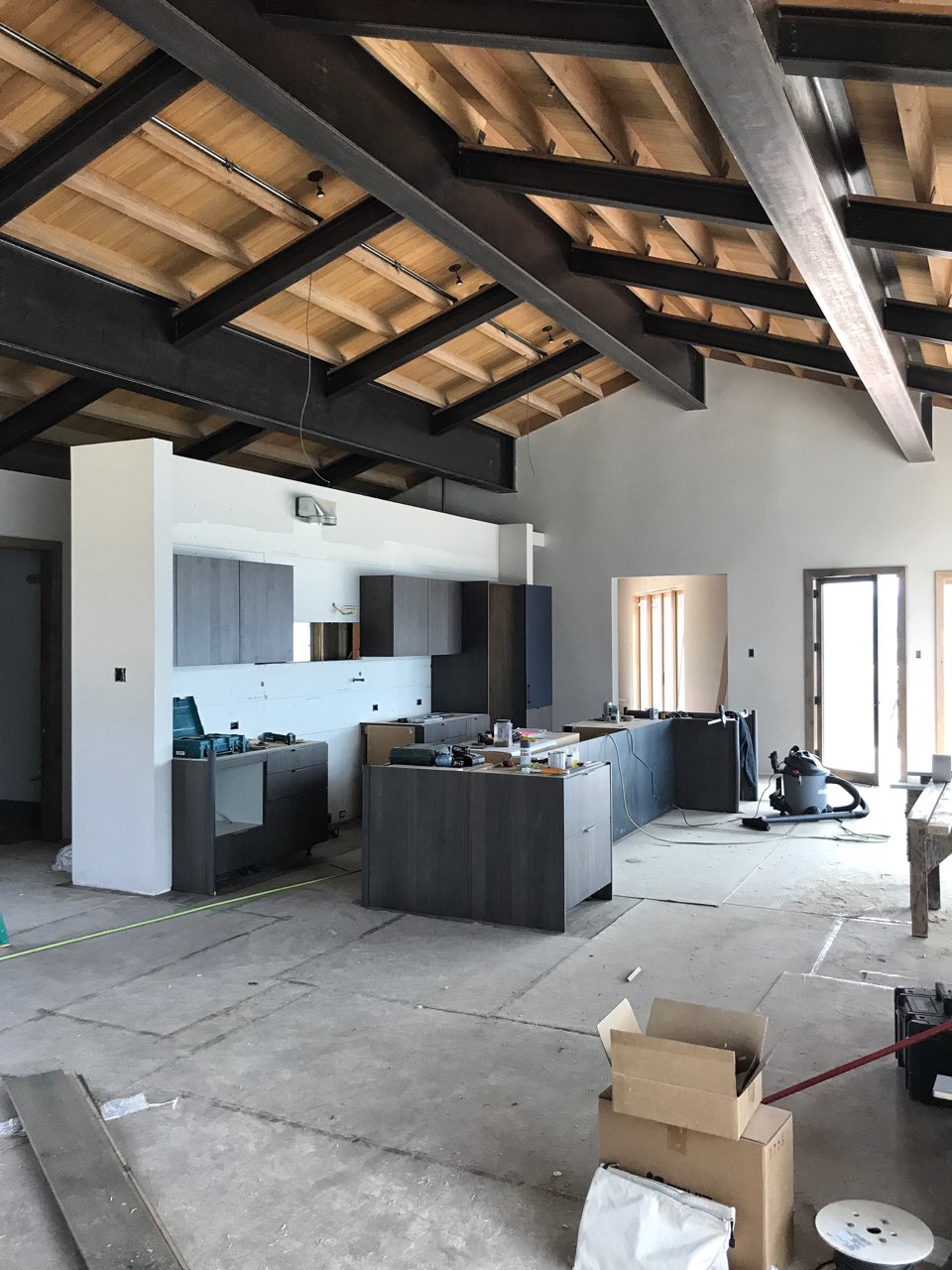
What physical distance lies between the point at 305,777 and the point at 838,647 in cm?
594

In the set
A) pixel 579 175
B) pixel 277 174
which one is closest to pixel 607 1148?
pixel 579 175

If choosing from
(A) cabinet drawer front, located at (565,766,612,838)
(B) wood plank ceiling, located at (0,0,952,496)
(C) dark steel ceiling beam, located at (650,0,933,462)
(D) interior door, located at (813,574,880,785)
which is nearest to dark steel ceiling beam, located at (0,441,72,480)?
(B) wood plank ceiling, located at (0,0,952,496)

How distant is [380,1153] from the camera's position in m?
3.11

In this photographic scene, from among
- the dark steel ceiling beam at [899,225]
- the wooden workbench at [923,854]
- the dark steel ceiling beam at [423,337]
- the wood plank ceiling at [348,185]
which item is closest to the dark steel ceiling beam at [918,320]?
the wood plank ceiling at [348,185]

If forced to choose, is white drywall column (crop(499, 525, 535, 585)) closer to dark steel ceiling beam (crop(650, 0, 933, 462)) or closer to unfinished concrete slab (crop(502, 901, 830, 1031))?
dark steel ceiling beam (crop(650, 0, 933, 462))

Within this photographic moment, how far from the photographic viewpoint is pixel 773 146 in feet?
12.2

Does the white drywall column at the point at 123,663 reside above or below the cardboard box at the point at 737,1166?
above

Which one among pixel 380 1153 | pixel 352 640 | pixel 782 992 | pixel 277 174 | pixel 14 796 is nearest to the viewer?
pixel 380 1153

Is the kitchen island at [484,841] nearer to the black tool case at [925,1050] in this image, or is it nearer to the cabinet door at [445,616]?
the black tool case at [925,1050]

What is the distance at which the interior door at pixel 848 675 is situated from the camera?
9930 millimetres

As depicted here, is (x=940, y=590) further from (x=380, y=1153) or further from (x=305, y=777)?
(x=380, y=1153)

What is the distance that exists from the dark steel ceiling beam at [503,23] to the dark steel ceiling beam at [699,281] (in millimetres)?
3224

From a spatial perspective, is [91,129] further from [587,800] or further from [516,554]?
[516,554]

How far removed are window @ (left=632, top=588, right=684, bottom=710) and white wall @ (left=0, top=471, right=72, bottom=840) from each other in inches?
310
